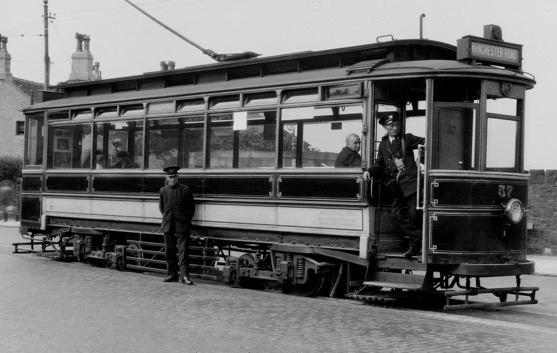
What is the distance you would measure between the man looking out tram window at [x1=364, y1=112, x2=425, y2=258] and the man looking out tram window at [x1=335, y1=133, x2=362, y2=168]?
300 millimetres

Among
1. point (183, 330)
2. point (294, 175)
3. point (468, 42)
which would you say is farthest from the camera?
point (294, 175)

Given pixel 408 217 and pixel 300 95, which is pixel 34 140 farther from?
pixel 408 217

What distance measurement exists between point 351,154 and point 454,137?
4.41 feet

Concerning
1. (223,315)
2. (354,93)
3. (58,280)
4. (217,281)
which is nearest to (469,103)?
(354,93)

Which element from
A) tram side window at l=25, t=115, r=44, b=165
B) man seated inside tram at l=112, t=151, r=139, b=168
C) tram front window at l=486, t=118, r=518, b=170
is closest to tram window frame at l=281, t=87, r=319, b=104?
tram front window at l=486, t=118, r=518, b=170

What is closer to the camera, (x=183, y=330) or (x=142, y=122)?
(x=183, y=330)

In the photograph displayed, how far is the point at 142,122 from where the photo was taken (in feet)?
46.8

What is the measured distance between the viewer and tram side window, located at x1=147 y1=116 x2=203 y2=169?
1320 centimetres

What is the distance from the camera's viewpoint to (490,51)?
10.6 m

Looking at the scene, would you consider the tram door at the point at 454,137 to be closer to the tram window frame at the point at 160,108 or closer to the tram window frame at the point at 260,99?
the tram window frame at the point at 260,99

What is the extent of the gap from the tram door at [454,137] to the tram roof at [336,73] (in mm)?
450

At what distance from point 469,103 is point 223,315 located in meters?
3.94

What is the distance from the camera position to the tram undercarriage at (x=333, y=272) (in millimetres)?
10133

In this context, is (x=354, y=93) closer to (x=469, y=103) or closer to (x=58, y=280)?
(x=469, y=103)
